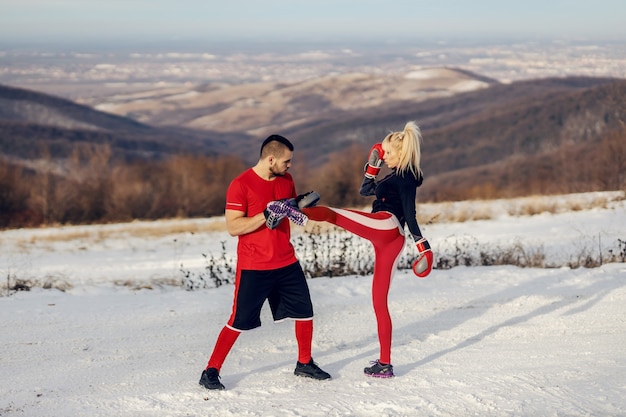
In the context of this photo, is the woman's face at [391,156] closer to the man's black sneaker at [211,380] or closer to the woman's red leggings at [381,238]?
the woman's red leggings at [381,238]

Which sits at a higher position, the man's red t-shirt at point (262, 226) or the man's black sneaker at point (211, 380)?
the man's red t-shirt at point (262, 226)

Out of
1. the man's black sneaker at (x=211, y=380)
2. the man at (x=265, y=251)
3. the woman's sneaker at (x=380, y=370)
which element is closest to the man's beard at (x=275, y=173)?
the man at (x=265, y=251)

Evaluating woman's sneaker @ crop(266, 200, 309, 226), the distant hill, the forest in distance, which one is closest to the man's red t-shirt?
woman's sneaker @ crop(266, 200, 309, 226)

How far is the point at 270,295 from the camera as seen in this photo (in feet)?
19.9

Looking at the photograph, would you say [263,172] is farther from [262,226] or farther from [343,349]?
[343,349]

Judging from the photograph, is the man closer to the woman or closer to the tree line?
the woman

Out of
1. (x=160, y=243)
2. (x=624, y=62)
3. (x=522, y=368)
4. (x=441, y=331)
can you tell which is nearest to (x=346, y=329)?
(x=441, y=331)

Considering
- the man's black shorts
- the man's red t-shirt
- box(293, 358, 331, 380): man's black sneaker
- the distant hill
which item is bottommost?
the distant hill

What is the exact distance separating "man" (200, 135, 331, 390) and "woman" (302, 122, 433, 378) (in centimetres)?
40

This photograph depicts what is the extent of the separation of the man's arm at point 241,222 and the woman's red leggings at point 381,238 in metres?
0.57

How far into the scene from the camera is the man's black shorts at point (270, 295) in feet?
19.0

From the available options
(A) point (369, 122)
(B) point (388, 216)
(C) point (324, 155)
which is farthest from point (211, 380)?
(A) point (369, 122)

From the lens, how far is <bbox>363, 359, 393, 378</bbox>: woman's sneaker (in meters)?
6.26

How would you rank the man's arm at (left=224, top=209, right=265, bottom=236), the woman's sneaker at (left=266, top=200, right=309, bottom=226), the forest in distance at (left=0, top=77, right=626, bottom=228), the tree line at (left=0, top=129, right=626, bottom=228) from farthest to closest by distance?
the forest in distance at (left=0, top=77, right=626, bottom=228) → the tree line at (left=0, top=129, right=626, bottom=228) → the man's arm at (left=224, top=209, right=265, bottom=236) → the woman's sneaker at (left=266, top=200, right=309, bottom=226)
